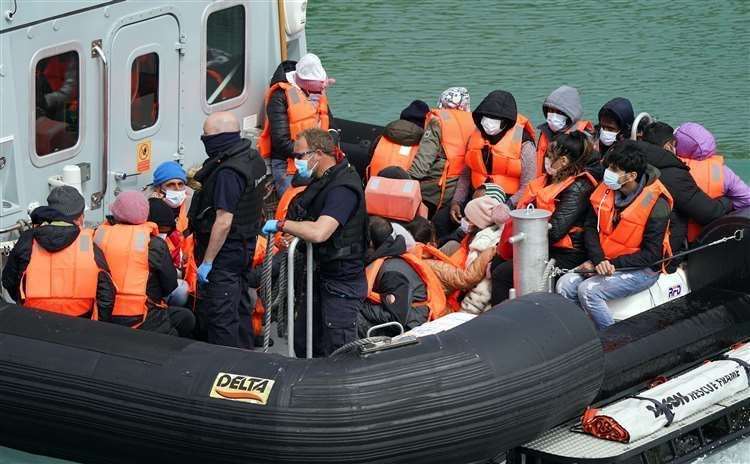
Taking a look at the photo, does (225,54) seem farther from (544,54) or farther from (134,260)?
(544,54)

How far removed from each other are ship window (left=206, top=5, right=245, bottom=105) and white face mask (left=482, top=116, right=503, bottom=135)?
144 centimetres

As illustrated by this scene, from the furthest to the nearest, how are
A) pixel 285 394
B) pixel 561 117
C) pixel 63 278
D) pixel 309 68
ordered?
pixel 309 68 < pixel 561 117 < pixel 63 278 < pixel 285 394

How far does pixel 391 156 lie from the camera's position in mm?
8000

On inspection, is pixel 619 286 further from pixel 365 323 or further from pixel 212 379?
pixel 212 379

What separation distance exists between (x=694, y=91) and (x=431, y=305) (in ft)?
26.3

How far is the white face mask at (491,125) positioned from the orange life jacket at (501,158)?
0.18 feet

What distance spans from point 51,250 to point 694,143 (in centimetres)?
312

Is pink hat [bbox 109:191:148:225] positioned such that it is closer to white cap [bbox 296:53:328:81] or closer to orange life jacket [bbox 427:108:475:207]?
white cap [bbox 296:53:328:81]

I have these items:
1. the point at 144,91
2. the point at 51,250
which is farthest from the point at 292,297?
the point at 144,91

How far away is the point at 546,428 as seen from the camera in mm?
6004

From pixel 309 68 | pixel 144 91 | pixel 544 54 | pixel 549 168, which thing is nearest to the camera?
pixel 549 168

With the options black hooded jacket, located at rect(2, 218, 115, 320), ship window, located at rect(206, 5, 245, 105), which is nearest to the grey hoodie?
ship window, located at rect(206, 5, 245, 105)

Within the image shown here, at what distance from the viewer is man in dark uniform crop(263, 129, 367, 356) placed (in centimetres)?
623

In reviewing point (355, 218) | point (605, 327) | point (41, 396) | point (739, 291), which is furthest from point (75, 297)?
point (739, 291)
